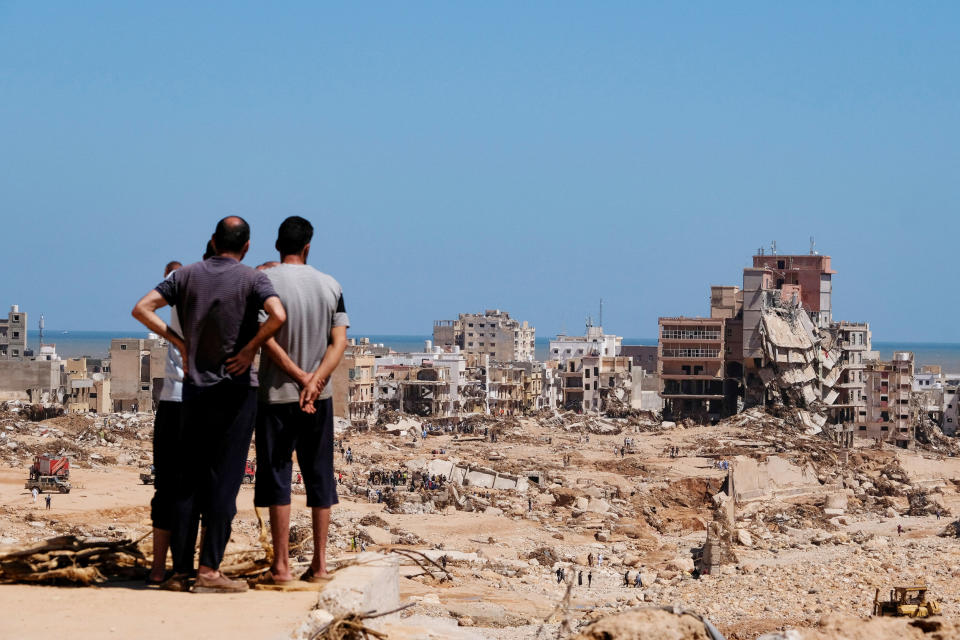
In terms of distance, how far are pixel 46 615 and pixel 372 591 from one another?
5.67 feet

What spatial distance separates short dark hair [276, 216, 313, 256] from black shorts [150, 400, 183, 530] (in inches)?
43.8

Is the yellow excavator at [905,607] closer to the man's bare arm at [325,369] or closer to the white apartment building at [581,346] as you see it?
the man's bare arm at [325,369]

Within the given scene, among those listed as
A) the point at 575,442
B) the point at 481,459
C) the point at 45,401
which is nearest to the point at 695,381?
the point at 575,442

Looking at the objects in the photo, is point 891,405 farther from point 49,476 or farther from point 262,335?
point 262,335

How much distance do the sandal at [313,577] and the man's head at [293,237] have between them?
74.3 inches

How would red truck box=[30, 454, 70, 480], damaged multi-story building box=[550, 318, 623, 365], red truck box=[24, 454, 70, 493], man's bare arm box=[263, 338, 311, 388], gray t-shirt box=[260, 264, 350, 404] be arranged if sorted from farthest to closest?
damaged multi-story building box=[550, 318, 623, 365]
red truck box=[30, 454, 70, 480]
red truck box=[24, 454, 70, 493]
gray t-shirt box=[260, 264, 350, 404]
man's bare arm box=[263, 338, 311, 388]

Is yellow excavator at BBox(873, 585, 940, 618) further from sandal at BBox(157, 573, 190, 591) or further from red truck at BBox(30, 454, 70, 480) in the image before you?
red truck at BBox(30, 454, 70, 480)

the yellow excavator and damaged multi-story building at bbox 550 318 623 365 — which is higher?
damaged multi-story building at bbox 550 318 623 365

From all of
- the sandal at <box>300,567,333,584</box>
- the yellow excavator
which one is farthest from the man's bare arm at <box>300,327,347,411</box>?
the yellow excavator

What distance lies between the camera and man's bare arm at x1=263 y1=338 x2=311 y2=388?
7.15m

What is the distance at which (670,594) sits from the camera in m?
26.8

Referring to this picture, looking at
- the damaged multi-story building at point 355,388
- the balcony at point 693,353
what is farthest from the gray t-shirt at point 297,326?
the balcony at point 693,353

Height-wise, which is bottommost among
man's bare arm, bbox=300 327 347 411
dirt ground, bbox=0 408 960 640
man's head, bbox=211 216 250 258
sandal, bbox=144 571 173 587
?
dirt ground, bbox=0 408 960 640

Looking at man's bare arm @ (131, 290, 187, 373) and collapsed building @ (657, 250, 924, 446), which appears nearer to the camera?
man's bare arm @ (131, 290, 187, 373)
